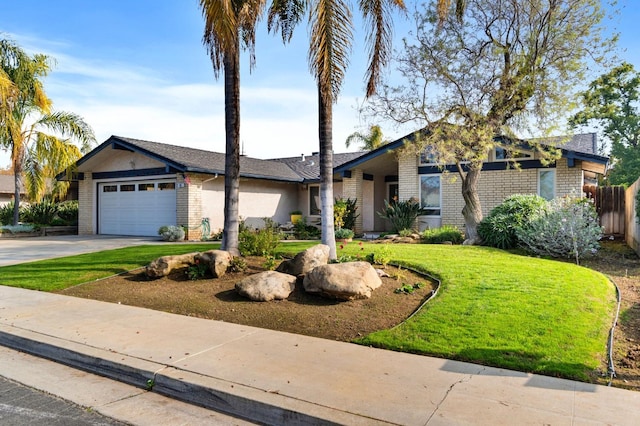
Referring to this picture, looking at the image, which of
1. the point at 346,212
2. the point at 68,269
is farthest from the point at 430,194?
the point at 68,269

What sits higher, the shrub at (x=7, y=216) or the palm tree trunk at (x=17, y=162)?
the palm tree trunk at (x=17, y=162)

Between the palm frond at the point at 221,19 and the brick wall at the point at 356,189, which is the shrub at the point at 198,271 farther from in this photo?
the brick wall at the point at 356,189

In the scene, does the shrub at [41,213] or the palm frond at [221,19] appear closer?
the palm frond at [221,19]

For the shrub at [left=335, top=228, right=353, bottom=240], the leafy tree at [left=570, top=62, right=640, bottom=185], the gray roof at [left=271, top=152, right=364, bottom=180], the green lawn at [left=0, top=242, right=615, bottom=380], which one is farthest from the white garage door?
the leafy tree at [left=570, top=62, right=640, bottom=185]

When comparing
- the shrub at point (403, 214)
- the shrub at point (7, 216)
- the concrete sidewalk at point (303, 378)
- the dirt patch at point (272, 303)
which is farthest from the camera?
the shrub at point (7, 216)

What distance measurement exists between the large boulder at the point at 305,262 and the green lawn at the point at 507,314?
69.5 inches

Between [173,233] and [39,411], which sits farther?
[173,233]

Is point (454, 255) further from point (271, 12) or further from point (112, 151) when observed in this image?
point (112, 151)

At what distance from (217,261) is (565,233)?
808cm

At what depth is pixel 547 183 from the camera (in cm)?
1612

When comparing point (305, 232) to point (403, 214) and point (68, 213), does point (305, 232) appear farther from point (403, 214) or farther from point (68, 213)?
point (68, 213)

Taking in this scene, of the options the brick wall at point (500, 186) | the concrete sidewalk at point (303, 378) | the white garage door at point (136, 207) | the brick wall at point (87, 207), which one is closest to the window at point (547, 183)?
the brick wall at point (500, 186)

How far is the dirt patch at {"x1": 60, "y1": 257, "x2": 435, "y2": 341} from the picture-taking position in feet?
20.3

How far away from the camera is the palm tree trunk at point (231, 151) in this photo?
9.63 meters
